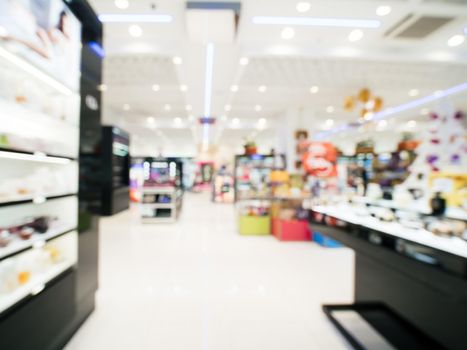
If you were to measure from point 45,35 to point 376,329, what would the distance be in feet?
10.9

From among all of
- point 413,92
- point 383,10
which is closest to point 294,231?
point 383,10

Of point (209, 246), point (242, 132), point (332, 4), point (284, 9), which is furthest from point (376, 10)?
point (242, 132)

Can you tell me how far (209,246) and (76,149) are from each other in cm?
328

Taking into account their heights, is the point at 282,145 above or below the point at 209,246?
above

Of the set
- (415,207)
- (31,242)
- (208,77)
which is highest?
(208,77)

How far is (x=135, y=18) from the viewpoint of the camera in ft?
14.8

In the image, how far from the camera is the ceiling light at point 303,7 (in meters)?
4.11

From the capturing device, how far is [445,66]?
20.1ft

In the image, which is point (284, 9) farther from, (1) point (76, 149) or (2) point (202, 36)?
(1) point (76, 149)

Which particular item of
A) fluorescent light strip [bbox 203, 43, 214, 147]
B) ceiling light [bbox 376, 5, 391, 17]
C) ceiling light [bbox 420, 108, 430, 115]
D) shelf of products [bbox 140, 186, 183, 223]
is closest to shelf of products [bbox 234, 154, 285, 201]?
shelf of products [bbox 140, 186, 183, 223]

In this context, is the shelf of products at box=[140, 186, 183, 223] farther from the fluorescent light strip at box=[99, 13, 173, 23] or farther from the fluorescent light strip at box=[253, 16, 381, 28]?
the fluorescent light strip at box=[253, 16, 381, 28]

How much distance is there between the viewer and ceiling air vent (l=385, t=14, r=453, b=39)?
4418 millimetres

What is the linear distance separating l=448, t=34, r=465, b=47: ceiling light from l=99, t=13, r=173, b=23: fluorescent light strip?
510 cm

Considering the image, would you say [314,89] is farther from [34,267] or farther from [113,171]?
[34,267]
